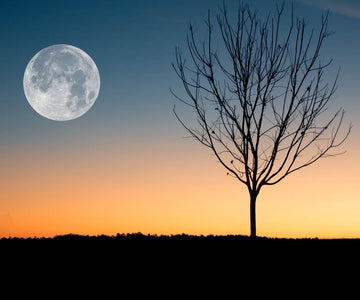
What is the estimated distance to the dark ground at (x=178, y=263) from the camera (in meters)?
7.62

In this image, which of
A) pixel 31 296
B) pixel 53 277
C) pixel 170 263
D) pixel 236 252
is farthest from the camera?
pixel 236 252

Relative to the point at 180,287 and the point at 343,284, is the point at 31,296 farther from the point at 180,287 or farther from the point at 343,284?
the point at 343,284

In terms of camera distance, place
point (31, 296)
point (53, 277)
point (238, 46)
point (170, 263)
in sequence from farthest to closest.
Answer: point (238, 46) < point (170, 263) < point (53, 277) < point (31, 296)

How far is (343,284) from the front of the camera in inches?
312

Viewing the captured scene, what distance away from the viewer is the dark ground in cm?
762

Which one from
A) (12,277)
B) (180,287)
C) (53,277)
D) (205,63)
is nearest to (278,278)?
(180,287)

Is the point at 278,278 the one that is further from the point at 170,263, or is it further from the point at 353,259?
the point at 353,259

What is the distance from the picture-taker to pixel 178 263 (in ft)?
28.2

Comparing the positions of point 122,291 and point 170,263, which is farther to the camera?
point 170,263

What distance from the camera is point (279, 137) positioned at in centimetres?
1148

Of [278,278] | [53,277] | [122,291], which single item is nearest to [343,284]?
[278,278]

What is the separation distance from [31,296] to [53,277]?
828mm

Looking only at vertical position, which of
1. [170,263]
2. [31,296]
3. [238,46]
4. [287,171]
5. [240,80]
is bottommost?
[31,296]

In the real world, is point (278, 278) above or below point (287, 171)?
below
